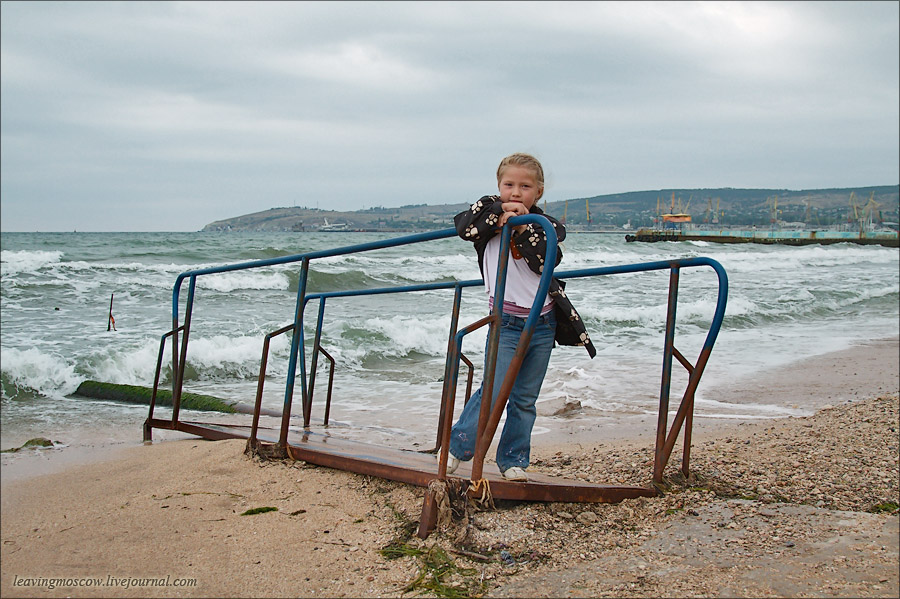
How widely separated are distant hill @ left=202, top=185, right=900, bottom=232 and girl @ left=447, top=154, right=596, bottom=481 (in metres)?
60.8

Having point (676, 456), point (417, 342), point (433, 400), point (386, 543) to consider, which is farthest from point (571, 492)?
point (417, 342)

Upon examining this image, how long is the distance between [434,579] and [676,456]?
2.16 m

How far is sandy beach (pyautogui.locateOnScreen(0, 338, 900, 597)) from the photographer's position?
2.16 m

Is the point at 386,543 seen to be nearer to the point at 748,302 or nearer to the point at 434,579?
the point at 434,579

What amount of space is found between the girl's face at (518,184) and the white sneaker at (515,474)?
1003 millimetres

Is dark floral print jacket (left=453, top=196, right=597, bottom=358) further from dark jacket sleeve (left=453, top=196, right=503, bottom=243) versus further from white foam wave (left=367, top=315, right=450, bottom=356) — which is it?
white foam wave (left=367, top=315, right=450, bottom=356)

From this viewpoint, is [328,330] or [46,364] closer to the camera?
[46,364]

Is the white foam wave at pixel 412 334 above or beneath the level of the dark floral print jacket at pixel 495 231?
beneath

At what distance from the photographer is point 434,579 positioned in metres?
2.20

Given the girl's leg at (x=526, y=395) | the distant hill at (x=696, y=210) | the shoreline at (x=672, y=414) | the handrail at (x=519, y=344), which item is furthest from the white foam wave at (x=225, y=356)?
the distant hill at (x=696, y=210)

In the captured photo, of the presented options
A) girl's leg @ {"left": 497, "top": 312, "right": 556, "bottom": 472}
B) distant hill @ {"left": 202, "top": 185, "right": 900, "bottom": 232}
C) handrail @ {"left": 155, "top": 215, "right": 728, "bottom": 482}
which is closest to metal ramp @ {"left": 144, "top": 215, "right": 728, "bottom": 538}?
handrail @ {"left": 155, "top": 215, "right": 728, "bottom": 482}

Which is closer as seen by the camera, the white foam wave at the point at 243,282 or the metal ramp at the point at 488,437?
the metal ramp at the point at 488,437

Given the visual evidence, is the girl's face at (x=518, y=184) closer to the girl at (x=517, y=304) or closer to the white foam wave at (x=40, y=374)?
the girl at (x=517, y=304)

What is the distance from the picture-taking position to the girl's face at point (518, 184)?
2.76 m
